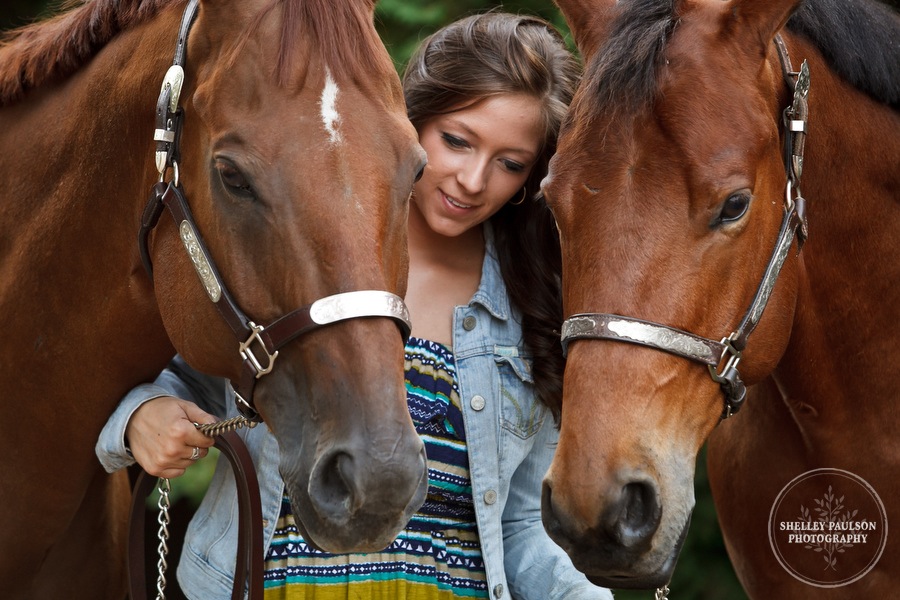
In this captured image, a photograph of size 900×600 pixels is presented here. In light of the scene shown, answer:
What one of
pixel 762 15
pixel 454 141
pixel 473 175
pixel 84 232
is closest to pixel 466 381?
pixel 473 175

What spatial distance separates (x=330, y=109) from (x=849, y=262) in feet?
4.65

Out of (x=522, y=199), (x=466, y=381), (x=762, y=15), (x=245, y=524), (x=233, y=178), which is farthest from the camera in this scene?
(x=522, y=199)

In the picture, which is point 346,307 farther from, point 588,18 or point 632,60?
point 588,18

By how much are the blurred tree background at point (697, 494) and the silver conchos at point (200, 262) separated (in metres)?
2.53

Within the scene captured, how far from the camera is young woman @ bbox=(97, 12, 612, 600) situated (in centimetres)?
239

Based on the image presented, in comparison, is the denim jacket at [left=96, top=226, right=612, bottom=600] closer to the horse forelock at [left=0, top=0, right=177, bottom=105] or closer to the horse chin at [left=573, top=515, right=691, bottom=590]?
the horse chin at [left=573, top=515, right=691, bottom=590]

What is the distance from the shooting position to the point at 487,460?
8.25 feet

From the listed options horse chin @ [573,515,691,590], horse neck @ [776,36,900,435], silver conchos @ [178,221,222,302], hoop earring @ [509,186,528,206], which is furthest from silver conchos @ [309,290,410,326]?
horse neck @ [776,36,900,435]

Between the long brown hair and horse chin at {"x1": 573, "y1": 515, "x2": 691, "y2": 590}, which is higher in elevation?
the long brown hair

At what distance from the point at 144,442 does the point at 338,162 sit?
0.89 m

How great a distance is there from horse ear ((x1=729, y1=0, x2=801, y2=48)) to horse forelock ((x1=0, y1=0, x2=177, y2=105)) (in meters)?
1.27

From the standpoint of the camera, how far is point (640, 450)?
1970 mm

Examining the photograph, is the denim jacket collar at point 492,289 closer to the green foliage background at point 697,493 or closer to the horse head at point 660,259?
the horse head at point 660,259

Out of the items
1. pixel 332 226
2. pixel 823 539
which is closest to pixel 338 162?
pixel 332 226
